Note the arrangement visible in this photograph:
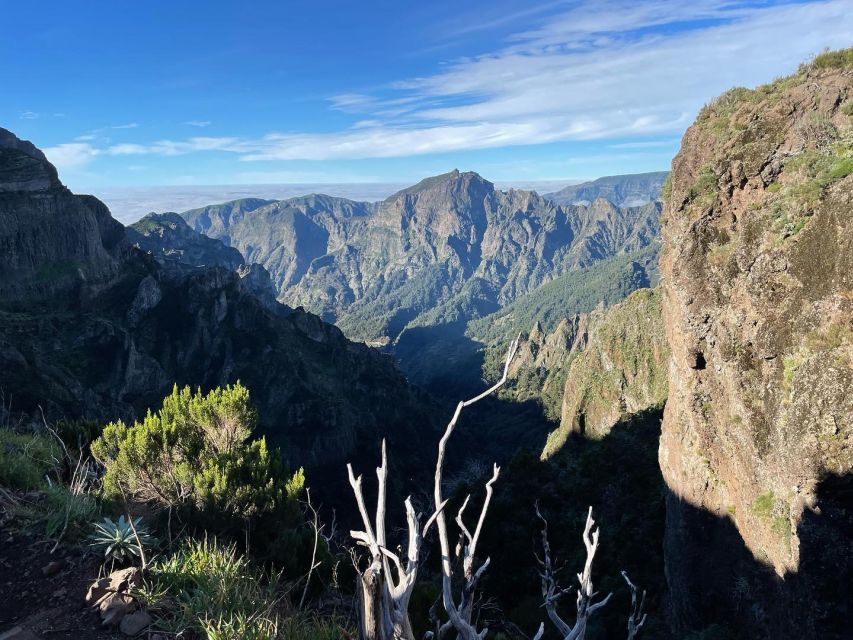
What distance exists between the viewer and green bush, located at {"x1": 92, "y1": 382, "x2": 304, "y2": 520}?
12.4 metres

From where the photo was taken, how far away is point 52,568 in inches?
293

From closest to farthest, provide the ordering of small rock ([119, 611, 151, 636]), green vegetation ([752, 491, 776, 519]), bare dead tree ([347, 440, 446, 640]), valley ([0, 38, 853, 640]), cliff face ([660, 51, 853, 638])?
bare dead tree ([347, 440, 446, 640]) → small rock ([119, 611, 151, 636]) → valley ([0, 38, 853, 640]) → cliff face ([660, 51, 853, 638]) → green vegetation ([752, 491, 776, 519])

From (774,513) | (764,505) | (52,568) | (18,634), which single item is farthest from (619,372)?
(18,634)

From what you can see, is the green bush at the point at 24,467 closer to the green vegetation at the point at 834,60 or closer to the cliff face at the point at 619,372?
the green vegetation at the point at 834,60

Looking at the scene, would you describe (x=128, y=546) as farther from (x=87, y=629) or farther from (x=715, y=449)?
(x=715, y=449)

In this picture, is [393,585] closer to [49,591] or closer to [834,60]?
[49,591]

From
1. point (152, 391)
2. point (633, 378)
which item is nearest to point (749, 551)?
point (633, 378)

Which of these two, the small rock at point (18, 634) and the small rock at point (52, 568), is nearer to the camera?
the small rock at point (18, 634)

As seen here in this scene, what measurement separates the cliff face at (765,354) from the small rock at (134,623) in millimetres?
17062

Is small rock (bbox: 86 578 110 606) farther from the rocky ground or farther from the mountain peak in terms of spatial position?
the mountain peak

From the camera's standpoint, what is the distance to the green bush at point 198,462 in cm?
1236

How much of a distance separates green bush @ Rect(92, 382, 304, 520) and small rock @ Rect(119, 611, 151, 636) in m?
5.35

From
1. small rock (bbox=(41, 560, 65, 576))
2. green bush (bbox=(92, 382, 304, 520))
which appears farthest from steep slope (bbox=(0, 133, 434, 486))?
small rock (bbox=(41, 560, 65, 576))

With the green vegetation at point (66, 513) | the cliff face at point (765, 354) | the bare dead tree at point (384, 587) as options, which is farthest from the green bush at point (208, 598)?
the cliff face at point (765, 354)
